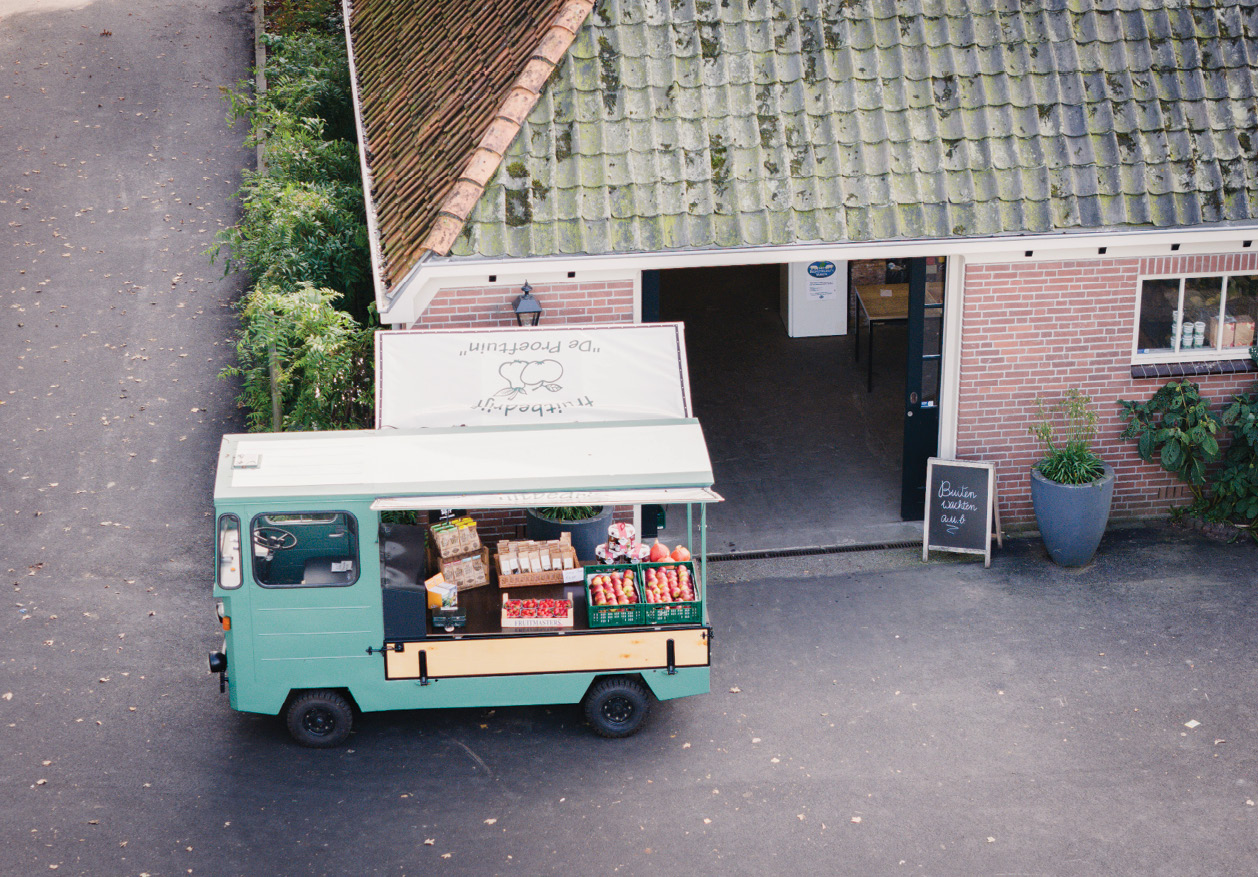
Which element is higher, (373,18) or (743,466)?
(373,18)

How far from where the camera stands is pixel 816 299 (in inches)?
650

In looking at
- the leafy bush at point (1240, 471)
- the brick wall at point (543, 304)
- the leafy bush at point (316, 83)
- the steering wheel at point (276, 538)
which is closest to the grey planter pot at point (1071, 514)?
the leafy bush at point (1240, 471)

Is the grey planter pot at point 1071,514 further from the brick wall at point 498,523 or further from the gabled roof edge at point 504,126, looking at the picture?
the gabled roof edge at point 504,126

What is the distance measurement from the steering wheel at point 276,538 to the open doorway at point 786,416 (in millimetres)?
3664

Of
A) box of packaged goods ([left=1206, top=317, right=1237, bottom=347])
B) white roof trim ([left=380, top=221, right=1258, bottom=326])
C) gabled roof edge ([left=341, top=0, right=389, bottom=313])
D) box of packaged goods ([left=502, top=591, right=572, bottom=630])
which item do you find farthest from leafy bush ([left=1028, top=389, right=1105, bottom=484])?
gabled roof edge ([left=341, top=0, right=389, bottom=313])

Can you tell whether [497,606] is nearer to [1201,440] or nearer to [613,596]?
[613,596]

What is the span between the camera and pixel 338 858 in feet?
26.6

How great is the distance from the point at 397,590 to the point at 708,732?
241 cm

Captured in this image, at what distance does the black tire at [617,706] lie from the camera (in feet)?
29.9

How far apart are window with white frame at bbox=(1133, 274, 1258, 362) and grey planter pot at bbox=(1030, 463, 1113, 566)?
1.26m

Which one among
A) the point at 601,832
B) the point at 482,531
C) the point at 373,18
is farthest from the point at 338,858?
the point at 373,18

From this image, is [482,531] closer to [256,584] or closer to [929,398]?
[256,584]

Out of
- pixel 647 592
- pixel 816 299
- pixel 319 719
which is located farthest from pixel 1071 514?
pixel 319 719

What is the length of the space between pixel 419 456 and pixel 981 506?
506 centimetres
